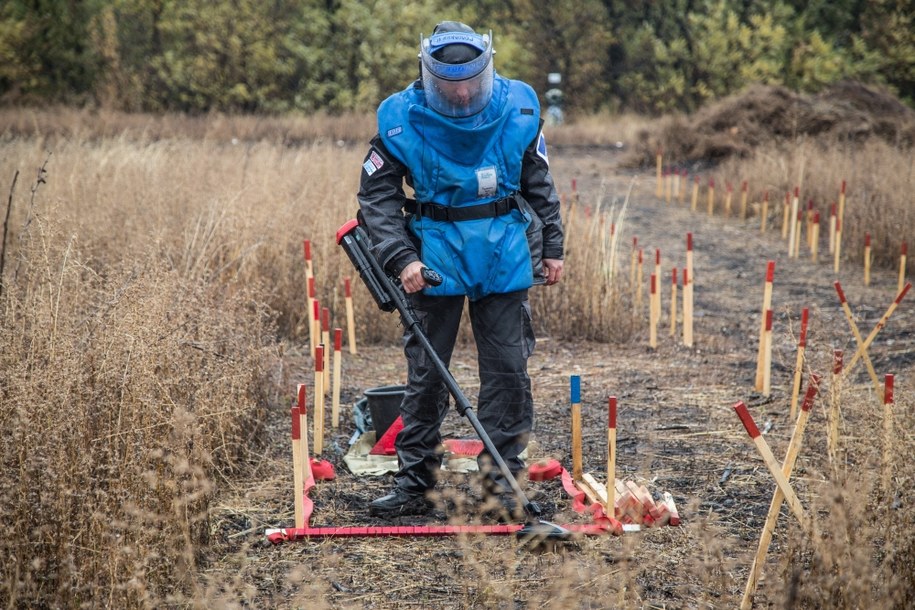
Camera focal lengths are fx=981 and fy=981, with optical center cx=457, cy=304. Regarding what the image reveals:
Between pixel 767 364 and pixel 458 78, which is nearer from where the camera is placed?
pixel 458 78

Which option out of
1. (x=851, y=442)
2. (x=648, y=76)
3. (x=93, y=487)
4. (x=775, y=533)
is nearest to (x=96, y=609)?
(x=93, y=487)

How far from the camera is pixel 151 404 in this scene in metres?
3.46

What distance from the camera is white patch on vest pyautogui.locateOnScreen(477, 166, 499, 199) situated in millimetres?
3920

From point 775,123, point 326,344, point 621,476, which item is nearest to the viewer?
Result: point 621,476

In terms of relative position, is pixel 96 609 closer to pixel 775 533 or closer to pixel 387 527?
pixel 387 527

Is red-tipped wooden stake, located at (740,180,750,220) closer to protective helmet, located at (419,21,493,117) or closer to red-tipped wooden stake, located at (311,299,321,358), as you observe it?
red-tipped wooden stake, located at (311,299,321,358)

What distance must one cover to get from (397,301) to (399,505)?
0.86 metres

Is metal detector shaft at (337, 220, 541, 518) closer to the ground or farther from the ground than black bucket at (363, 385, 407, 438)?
farther from the ground

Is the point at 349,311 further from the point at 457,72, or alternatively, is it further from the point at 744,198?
the point at 744,198

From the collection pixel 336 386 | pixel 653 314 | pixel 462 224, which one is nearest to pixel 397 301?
pixel 462 224

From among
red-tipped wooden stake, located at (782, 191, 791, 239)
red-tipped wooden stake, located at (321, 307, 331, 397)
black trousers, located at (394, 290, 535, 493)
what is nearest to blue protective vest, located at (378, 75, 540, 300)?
black trousers, located at (394, 290, 535, 493)

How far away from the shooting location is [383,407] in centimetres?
494

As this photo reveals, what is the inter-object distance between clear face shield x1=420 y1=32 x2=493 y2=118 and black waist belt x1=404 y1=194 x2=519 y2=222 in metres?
0.37

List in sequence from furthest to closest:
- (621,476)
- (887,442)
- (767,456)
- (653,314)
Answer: (653,314)
(621,476)
(887,442)
(767,456)
